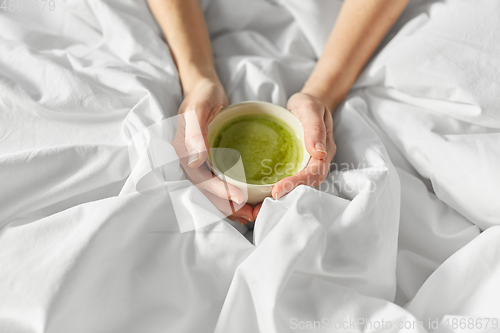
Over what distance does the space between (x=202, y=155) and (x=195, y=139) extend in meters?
0.04

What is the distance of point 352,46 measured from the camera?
83cm

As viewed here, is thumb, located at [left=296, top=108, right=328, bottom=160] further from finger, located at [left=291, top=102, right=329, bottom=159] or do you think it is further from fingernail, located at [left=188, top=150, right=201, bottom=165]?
fingernail, located at [left=188, top=150, right=201, bottom=165]

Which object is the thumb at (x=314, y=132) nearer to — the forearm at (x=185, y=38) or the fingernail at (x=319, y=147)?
the fingernail at (x=319, y=147)

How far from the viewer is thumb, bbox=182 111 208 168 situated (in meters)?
0.66

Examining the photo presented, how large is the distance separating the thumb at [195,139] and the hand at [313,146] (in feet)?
0.46

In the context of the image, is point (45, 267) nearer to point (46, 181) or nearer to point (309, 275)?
point (46, 181)

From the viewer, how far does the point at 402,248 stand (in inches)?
27.5

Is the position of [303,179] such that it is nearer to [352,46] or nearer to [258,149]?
[258,149]

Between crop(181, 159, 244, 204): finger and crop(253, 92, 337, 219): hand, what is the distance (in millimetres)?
63

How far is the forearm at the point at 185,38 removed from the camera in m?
0.84

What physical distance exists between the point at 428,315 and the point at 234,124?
0.48 metres

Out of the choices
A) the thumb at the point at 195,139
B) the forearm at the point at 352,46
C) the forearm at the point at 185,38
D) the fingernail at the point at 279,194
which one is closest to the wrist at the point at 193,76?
the forearm at the point at 185,38

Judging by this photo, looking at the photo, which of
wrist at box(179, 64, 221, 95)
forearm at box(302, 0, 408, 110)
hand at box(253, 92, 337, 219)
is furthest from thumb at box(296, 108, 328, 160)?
wrist at box(179, 64, 221, 95)

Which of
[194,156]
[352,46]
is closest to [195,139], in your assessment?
[194,156]
